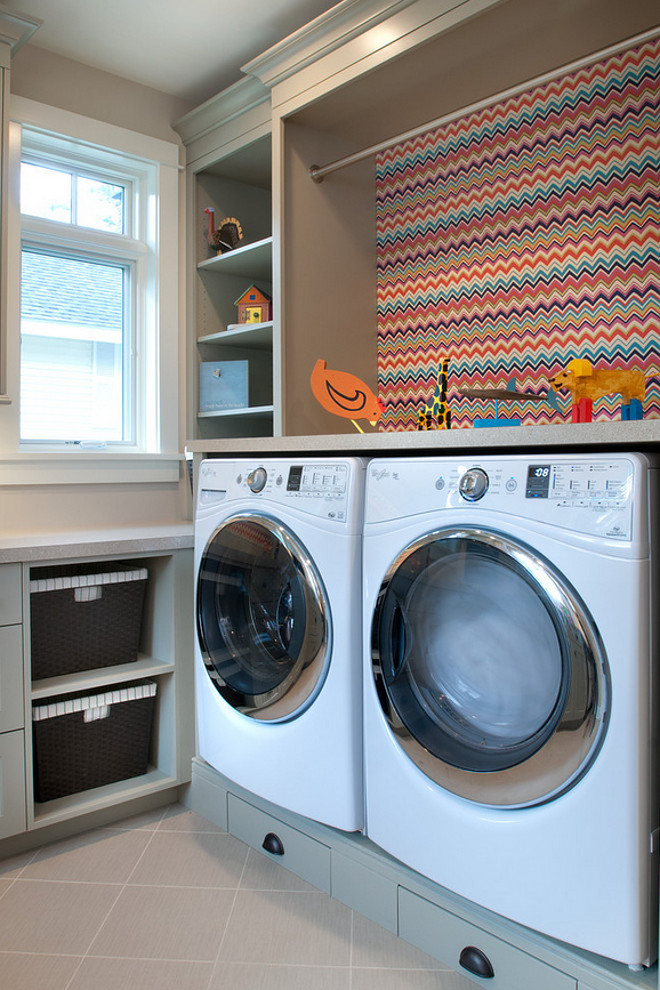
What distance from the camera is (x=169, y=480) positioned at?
9.83 feet

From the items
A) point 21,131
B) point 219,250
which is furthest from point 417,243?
point 21,131

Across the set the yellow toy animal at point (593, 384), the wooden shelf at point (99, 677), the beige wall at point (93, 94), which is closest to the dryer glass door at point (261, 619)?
the wooden shelf at point (99, 677)

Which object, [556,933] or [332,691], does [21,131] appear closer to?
[332,691]

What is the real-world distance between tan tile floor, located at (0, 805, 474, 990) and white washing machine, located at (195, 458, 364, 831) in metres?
0.23

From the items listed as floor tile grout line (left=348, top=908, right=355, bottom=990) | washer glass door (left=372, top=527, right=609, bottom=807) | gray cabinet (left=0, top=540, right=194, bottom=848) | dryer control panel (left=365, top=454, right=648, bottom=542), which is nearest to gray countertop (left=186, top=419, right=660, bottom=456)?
dryer control panel (left=365, top=454, right=648, bottom=542)

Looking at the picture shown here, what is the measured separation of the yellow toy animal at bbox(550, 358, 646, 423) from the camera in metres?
1.89

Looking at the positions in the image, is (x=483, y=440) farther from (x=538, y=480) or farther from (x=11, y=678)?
(x=11, y=678)

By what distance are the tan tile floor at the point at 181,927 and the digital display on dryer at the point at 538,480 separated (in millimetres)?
982

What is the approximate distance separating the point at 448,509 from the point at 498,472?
0.12 metres

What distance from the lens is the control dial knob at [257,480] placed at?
180cm

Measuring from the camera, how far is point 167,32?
2.54 m

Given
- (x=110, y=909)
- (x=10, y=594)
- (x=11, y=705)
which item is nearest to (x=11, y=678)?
(x=11, y=705)

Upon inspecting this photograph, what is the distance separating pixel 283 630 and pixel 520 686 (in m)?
0.66

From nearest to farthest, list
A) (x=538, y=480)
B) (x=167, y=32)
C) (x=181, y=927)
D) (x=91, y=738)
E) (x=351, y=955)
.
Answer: (x=538, y=480) < (x=351, y=955) < (x=181, y=927) < (x=91, y=738) < (x=167, y=32)
